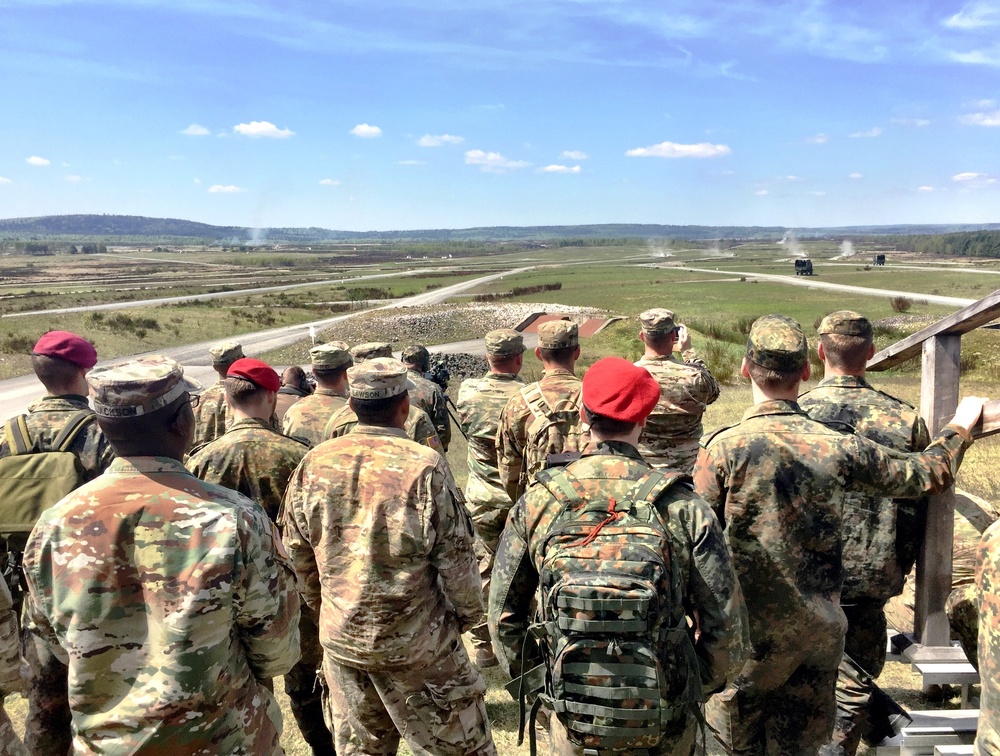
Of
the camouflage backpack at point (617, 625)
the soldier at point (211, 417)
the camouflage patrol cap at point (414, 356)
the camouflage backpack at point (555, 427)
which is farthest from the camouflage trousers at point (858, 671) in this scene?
the soldier at point (211, 417)

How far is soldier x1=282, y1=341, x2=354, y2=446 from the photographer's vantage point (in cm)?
554

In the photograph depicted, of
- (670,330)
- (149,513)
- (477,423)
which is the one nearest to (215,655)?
(149,513)

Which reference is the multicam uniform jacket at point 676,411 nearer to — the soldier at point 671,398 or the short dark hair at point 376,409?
the soldier at point 671,398

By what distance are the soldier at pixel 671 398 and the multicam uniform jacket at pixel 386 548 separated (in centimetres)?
240

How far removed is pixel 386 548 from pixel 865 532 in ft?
9.02

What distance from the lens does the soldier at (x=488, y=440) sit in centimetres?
571

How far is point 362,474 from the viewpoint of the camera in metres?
3.25

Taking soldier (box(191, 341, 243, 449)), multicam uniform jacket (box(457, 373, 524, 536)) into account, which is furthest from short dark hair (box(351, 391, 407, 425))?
soldier (box(191, 341, 243, 449))

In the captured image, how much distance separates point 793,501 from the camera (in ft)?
10.7

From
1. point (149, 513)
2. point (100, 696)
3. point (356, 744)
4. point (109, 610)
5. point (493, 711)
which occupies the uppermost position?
point (149, 513)

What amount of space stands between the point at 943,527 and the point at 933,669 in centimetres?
77

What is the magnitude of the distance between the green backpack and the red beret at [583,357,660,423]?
2.63m

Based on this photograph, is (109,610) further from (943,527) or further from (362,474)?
(943,527)

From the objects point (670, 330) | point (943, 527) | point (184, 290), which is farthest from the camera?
point (184, 290)
